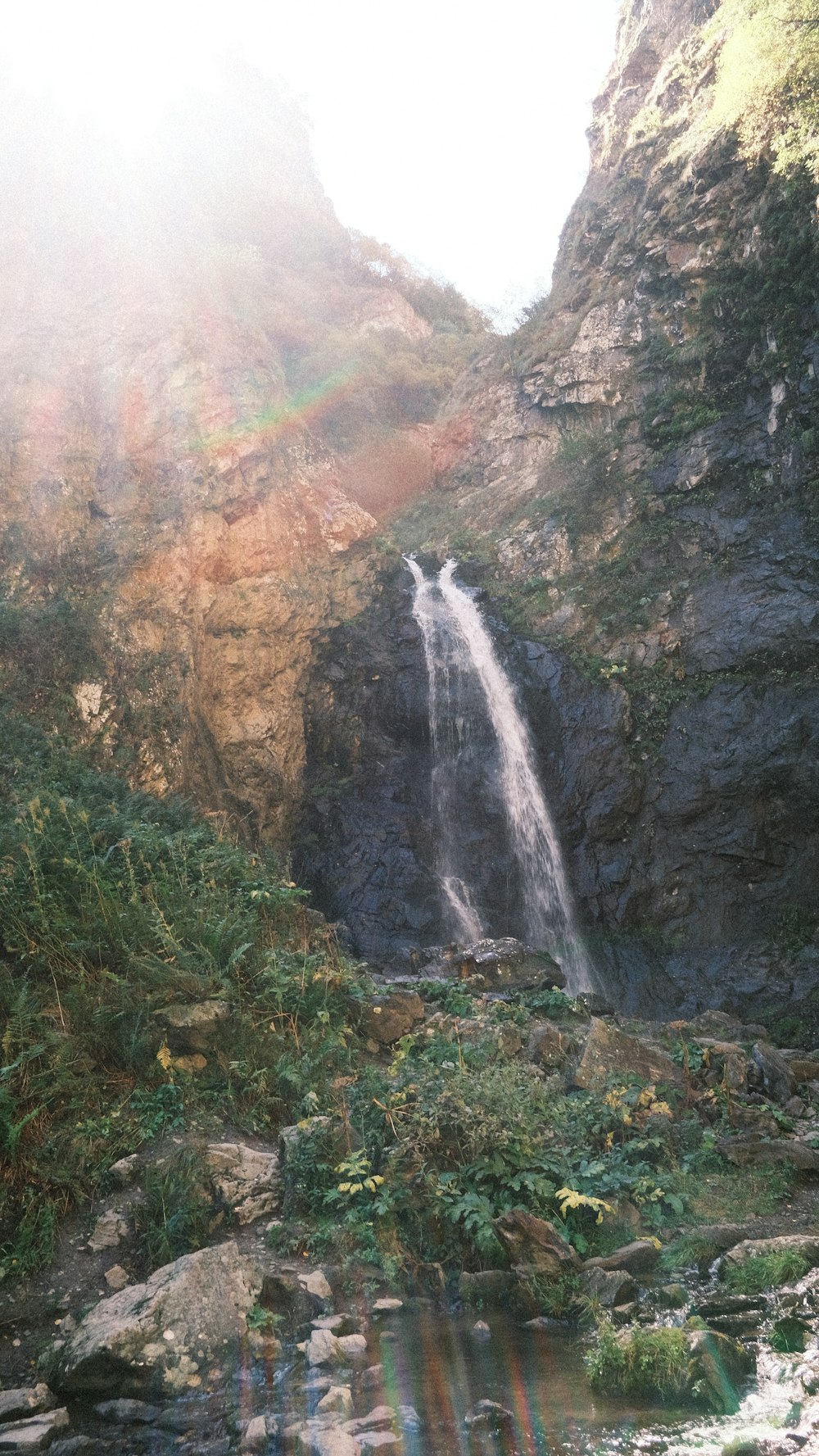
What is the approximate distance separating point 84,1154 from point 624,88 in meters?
28.7

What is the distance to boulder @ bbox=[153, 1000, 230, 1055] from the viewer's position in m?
5.59

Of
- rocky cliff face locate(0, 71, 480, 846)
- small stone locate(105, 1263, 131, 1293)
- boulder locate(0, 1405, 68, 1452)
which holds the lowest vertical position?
boulder locate(0, 1405, 68, 1452)

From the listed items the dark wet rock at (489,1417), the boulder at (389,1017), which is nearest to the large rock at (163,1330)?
the dark wet rock at (489,1417)

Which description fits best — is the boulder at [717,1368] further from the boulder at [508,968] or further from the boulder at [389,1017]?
the boulder at [508,968]

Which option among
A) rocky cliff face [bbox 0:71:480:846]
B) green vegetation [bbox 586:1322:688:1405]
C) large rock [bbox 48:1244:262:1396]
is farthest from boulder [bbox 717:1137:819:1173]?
rocky cliff face [bbox 0:71:480:846]

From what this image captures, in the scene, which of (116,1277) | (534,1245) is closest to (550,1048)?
(534,1245)

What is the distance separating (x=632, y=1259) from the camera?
13.8 feet

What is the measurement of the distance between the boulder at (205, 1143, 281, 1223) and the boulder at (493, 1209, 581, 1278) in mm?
1355

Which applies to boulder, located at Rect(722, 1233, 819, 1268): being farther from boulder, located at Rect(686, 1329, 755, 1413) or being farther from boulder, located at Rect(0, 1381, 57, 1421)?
boulder, located at Rect(0, 1381, 57, 1421)

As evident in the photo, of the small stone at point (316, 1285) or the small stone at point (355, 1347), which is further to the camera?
the small stone at point (316, 1285)

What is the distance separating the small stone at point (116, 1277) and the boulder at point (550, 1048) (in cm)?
327

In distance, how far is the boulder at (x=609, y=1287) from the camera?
384 centimetres

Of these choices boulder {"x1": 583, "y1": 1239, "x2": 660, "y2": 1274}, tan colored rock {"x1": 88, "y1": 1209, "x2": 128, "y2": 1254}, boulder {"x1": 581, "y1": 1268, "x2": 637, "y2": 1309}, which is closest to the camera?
boulder {"x1": 581, "y1": 1268, "x2": 637, "y2": 1309}

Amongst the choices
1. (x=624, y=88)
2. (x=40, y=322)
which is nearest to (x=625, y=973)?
(x=40, y=322)
